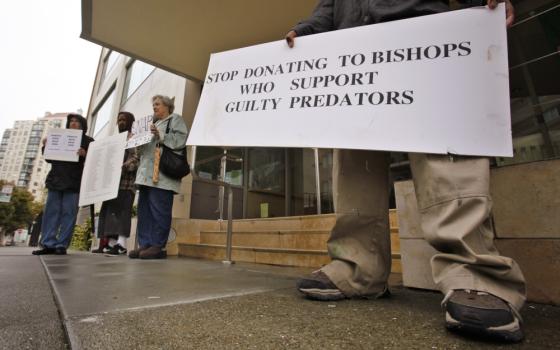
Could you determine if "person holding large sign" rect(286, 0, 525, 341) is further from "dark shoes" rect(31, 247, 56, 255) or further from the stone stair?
"dark shoes" rect(31, 247, 56, 255)

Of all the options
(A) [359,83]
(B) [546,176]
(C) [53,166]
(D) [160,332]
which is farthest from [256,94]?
(C) [53,166]

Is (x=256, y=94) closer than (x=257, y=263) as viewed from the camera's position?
Yes

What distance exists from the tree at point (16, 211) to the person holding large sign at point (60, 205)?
29.3m

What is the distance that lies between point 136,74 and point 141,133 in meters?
7.81

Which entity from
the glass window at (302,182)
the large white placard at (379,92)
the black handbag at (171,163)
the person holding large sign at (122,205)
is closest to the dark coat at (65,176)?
the person holding large sign at (122,205)

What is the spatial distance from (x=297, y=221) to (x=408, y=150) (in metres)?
2.42

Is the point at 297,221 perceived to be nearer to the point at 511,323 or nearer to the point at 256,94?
the point at 256,94

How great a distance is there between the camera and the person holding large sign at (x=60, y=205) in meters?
3.51

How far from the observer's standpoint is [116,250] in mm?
3830

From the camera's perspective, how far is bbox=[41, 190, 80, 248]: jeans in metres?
3.51

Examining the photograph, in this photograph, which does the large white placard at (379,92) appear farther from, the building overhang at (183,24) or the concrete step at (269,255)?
the building overhang at (183,24)

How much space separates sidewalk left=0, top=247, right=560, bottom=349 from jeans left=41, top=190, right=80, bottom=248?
2.68 meters

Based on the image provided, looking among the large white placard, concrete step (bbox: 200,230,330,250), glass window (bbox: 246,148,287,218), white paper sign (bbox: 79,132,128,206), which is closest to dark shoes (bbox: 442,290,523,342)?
the large white placard

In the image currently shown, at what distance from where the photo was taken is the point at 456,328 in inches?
30.1
